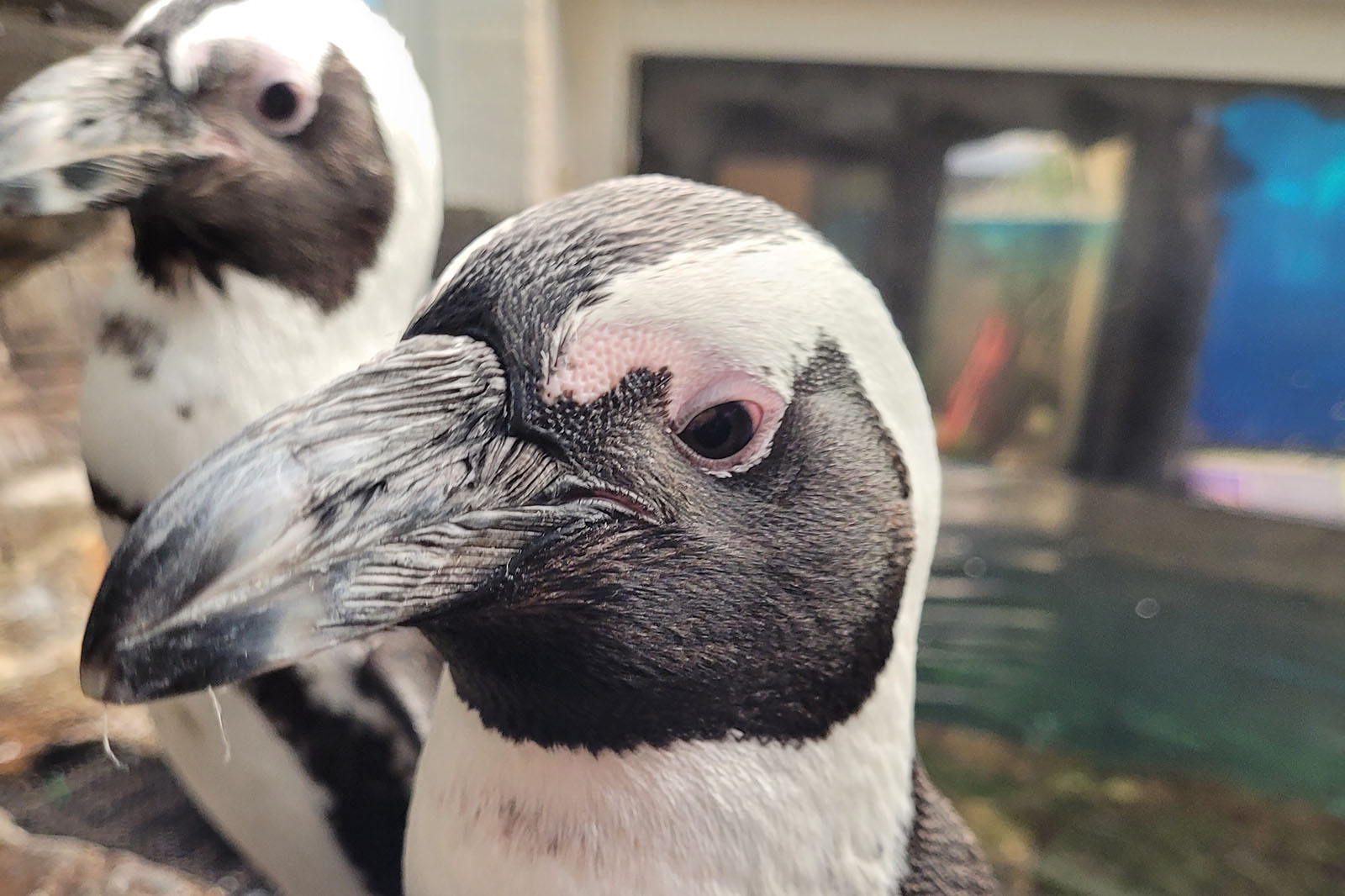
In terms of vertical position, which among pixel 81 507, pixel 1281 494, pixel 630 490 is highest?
pixel 630 490

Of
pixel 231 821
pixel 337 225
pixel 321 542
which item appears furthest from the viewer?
pixel 231 821

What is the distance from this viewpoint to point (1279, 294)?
6.54 feet

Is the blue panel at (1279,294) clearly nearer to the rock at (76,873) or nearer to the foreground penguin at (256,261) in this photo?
the foreground penguin at (256,261)

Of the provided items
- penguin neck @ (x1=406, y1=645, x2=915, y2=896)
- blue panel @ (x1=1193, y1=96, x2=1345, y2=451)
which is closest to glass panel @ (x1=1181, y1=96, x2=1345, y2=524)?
blue panel @ (x1=1193, y1=96, x2=1345, y2=451)

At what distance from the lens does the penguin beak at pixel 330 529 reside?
271mm

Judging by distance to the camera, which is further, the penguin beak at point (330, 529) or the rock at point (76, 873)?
the rock at point (76, 873)

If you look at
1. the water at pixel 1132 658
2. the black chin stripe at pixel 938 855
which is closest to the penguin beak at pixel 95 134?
the black chin stripe at pixel 938 855

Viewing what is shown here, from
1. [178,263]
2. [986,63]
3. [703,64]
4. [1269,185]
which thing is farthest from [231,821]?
[1269,185]

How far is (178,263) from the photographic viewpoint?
0.55 meters

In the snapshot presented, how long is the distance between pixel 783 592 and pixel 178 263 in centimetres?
45

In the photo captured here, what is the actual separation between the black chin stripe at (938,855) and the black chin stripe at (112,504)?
1.72 feet

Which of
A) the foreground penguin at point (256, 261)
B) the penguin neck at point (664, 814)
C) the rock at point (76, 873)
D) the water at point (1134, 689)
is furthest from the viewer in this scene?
the water at point (1134, 689)

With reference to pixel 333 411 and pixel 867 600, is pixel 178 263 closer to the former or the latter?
pixel 333 411

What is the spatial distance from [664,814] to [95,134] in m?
0.48
